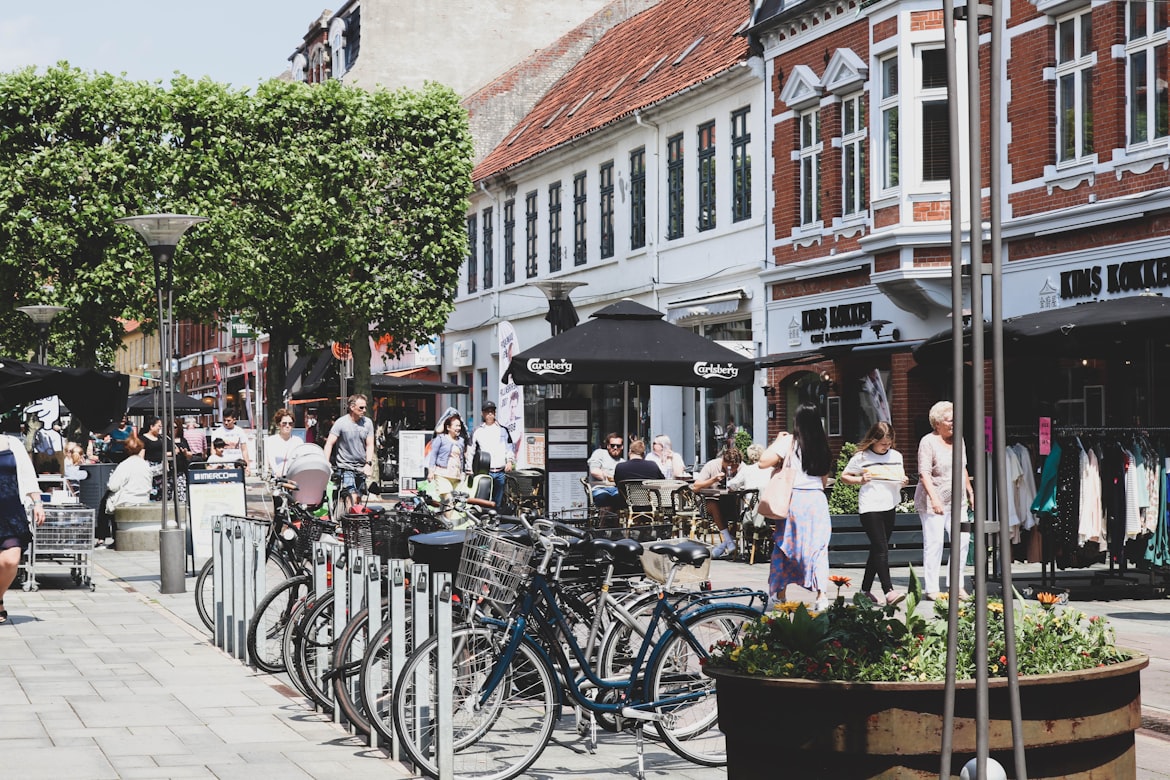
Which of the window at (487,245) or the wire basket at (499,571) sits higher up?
the window at (487,245)

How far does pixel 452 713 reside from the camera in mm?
7078

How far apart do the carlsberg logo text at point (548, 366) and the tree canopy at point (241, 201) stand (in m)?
18.3

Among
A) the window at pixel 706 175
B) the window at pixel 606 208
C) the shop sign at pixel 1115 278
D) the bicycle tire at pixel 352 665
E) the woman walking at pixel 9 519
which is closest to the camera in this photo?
the bicycle tire at pixel 352 665

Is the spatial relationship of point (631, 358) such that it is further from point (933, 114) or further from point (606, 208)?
point (606, 208)

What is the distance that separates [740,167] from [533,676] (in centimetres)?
2251

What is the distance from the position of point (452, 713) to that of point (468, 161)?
103 ft

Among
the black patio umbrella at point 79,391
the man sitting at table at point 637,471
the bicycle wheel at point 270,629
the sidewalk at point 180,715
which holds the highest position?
the black patio umbrella at point 79,391

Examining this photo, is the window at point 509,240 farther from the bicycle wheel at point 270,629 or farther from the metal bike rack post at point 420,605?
the metal bike rack post at point 420,605

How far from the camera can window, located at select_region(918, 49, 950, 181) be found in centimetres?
2250

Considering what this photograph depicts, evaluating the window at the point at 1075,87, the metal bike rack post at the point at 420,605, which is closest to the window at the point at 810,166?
the window at the point at 1075,87

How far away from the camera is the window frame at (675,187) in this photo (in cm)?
3144

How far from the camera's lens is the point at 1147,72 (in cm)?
1902

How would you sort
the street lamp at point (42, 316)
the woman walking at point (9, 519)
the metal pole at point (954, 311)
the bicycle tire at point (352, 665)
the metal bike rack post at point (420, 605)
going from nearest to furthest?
the metal pole at point (954, 311)
the metal bike rack post at point (420, 605)
the bicycle tire at point (352, 665)
the woman walking at point (9, 519)
the street lamp at point (42, 316)

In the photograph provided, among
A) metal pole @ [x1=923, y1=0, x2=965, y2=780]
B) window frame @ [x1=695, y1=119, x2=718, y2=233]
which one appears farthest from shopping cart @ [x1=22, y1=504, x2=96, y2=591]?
window frame @ [x1=695, y1=119, x2=718, y2=233]
